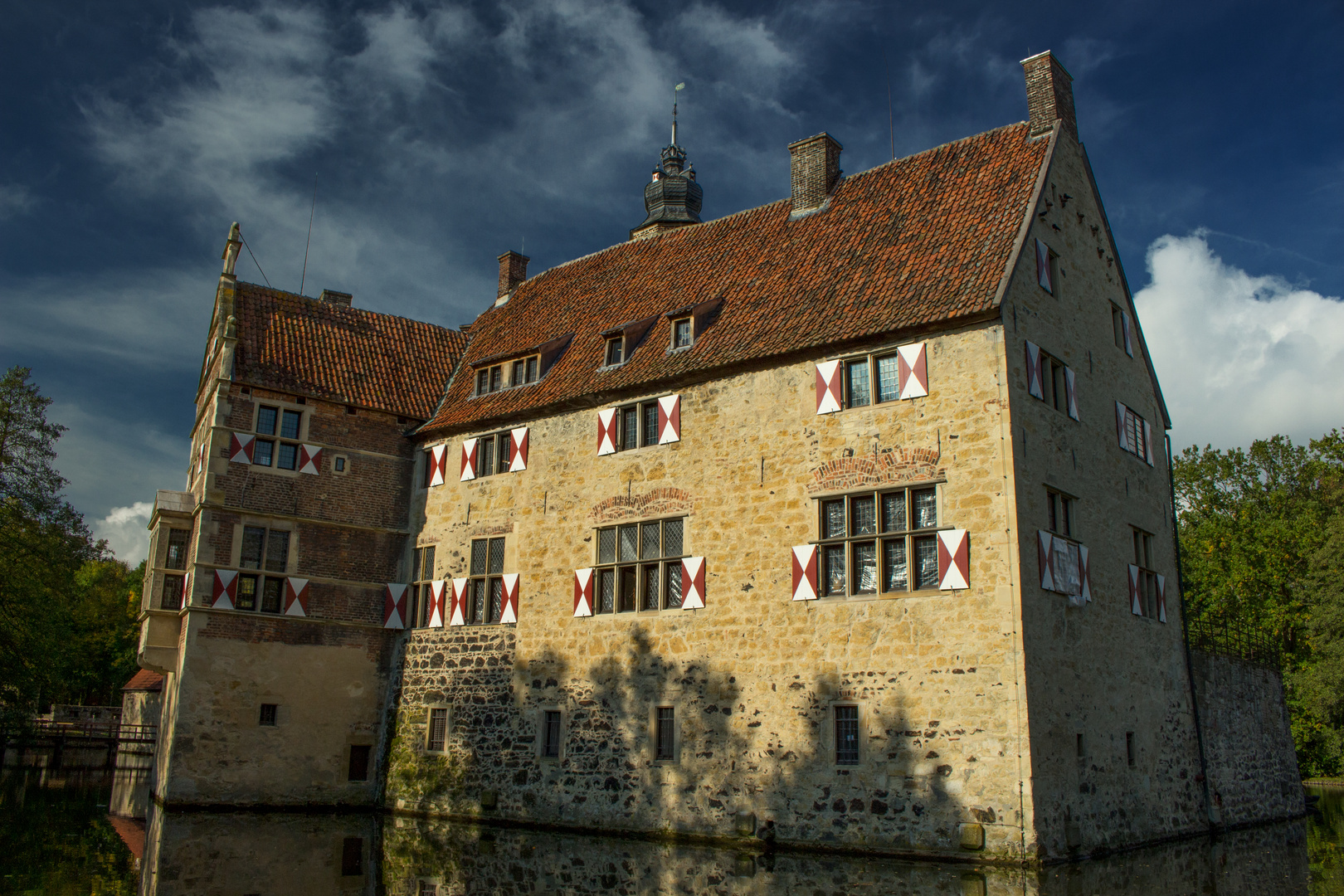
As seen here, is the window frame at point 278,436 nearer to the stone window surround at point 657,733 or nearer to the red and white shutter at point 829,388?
the stone window surround at point 657,733

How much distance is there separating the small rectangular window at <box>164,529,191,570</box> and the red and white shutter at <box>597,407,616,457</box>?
8.99 meters

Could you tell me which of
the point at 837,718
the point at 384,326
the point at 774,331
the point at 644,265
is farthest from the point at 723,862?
the point at 384,326

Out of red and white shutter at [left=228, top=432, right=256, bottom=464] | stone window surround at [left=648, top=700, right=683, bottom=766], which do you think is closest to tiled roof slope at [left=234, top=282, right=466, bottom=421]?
red and white shutter at [left=228, top=432, right=256, bottom=464]

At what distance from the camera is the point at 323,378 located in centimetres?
2167

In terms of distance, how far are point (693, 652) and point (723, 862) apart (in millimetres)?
3584

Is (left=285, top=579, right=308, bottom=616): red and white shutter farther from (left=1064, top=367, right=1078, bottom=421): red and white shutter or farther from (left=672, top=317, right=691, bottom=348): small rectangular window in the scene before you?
(left=1064, top=367, right=1078, bottom=421): red and white shutter

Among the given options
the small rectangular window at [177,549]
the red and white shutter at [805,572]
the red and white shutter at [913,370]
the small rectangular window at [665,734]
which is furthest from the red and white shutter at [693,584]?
the small rectangular window at [177,549]

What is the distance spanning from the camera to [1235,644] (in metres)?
21.5

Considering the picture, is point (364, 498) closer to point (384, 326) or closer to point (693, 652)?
point (384, 326)

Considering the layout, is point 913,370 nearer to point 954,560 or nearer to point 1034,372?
point 1034,372

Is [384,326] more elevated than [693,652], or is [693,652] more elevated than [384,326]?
[384,326]

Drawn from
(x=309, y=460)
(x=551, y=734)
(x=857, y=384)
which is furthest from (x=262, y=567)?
(x=857, y=384)

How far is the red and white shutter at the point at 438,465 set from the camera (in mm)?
21359

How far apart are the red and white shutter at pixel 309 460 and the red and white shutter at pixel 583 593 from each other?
622 centimetres
